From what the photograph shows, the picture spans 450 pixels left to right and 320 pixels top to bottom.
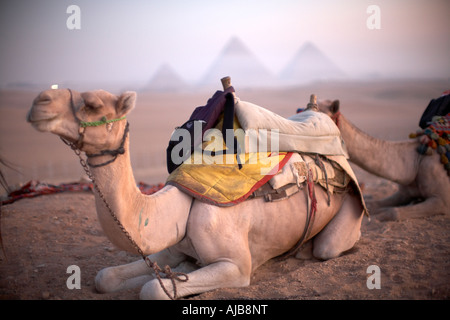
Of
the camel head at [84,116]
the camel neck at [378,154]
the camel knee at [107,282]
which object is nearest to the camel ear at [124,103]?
the camel head at [84,116]

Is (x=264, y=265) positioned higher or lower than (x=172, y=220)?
lower

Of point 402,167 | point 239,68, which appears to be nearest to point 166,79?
point 239,68

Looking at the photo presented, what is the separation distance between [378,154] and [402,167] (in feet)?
1.54

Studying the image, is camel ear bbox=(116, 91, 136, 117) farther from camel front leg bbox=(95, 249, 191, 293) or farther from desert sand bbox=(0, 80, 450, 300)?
camel front leg bbox=(95, 249, 191, 293)

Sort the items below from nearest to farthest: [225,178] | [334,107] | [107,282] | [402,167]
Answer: [107,282]
[225,178]
[334,107]
[402,167]

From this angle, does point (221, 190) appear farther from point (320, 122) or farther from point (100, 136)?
point (320, 122)

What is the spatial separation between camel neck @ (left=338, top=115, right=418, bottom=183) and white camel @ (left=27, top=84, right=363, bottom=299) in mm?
1625

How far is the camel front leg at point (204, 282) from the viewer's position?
3436 millimetres

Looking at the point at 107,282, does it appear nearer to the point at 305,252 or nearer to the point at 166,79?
the point at 305,252

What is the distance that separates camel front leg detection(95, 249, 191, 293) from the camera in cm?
387

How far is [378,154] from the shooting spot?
6496mm

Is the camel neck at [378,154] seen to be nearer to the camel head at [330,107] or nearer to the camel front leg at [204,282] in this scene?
the camel head at [330,107]
